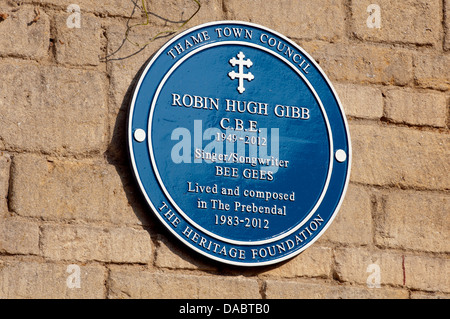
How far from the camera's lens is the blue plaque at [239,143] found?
3.98 m

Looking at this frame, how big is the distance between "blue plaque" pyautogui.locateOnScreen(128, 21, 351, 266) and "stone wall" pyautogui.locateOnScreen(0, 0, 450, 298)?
0.08 m

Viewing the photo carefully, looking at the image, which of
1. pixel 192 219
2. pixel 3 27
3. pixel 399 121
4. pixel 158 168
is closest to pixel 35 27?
pixel 3 27

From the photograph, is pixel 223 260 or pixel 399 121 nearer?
pixel 223 260

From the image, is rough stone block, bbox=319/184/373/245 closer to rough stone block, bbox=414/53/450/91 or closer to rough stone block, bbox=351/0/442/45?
rough stone block, bbox=414/53/450/91

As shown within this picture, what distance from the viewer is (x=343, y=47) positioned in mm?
4473

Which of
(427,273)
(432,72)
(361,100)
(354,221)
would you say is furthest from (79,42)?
(427,273)

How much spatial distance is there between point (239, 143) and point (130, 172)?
21.4 inches

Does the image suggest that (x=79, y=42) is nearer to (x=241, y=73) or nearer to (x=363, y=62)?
(x=241, y=73)

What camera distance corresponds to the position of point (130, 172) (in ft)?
13.1

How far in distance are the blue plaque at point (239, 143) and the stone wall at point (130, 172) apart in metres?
0.08

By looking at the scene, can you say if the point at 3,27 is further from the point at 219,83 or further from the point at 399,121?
the point at 399,121

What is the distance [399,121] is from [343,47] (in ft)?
1.58
